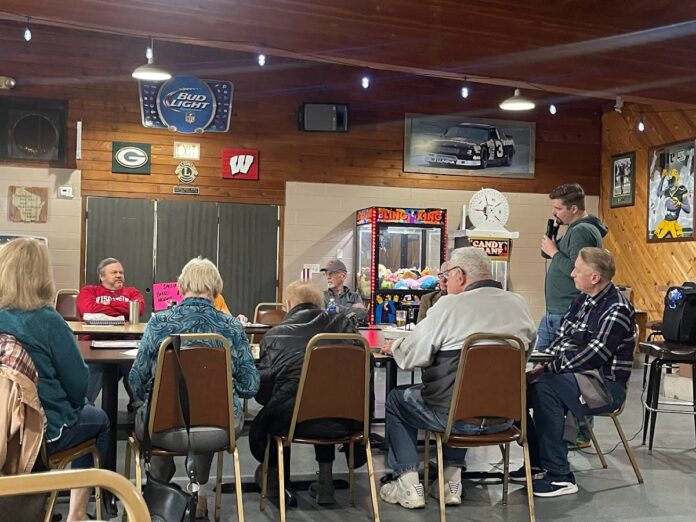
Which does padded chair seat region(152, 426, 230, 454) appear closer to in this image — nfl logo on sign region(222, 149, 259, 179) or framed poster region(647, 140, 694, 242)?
nfl logo on sign region(222, 149, 259, 179)

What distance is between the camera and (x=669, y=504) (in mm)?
3992

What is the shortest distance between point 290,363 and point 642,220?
752cm

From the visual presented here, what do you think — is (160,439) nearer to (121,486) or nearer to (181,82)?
(121,486)

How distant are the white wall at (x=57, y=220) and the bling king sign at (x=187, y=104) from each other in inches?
42.7

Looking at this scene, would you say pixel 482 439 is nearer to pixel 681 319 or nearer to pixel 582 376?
pixel 582 376

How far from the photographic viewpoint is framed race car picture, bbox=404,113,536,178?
32.1 feet

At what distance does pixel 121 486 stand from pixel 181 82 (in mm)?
→ 7986

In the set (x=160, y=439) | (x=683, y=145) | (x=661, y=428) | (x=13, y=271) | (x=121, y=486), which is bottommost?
(x=661, y=428)

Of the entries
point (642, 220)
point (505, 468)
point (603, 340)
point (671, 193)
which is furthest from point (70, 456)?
point (642, 220)

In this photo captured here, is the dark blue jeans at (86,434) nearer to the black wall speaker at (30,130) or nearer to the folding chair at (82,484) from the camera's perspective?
the folding chair at (82,484)

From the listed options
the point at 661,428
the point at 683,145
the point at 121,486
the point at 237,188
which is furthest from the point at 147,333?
the point at 683,145

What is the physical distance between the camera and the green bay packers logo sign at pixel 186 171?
8906mm

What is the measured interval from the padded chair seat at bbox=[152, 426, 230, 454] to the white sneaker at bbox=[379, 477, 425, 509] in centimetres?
104

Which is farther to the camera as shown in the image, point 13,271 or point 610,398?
point 610,398
